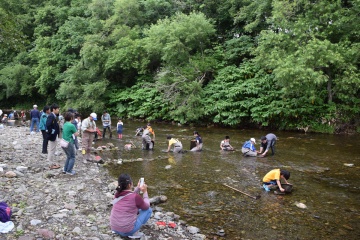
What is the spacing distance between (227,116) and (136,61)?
13.4 metres

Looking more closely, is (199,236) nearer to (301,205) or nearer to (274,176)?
(301,205)

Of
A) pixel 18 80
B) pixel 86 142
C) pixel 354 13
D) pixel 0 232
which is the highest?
pixel 354 13

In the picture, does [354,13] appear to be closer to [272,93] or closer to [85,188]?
[272,93]

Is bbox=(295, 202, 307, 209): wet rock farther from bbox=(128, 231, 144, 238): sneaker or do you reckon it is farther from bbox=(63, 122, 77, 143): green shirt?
bbox=(63, 122, 77, 143): green shirt

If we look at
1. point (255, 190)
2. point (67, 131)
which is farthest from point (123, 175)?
point (255, 190)

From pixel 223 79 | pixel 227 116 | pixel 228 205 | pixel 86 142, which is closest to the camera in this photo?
pixel 228 205

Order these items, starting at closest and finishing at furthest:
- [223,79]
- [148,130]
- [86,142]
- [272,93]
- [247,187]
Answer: [247,187] → [86,142] → [148,130] → [272,93] → [223,79]

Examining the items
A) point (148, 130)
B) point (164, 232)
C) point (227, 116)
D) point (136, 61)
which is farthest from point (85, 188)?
point (136, 61)

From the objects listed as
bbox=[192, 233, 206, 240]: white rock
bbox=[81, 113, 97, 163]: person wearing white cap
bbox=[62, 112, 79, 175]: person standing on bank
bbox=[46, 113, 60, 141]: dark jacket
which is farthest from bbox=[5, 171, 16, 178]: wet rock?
bbox=[192, 233, 206, 240]: white rock

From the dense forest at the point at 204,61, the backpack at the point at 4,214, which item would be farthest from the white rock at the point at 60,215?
the dense forest at the point at 204,61

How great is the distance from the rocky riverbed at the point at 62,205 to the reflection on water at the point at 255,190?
851 mm

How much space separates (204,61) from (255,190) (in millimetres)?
20850

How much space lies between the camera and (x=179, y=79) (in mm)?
26844

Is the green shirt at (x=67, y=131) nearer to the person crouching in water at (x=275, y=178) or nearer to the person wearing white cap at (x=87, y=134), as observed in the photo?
the person wearing white cap at (x=87, y=134)
